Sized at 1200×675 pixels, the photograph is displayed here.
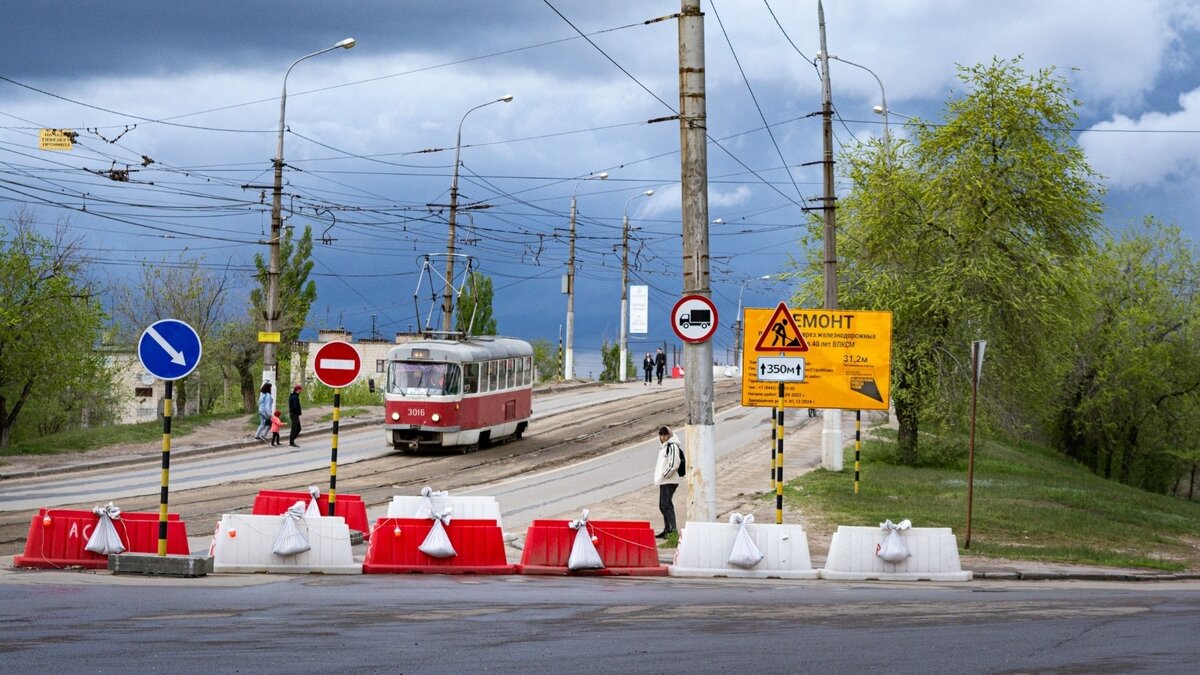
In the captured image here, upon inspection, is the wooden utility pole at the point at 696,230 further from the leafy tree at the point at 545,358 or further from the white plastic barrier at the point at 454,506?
the leafy tree at the point at 545,358

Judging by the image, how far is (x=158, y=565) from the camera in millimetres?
14477

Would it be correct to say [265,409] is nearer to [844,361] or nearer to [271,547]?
[844,361]

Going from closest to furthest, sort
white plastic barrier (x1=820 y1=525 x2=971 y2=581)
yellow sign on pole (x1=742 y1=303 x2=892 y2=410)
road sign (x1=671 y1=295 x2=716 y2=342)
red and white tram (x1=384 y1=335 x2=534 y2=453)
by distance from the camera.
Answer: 1. white plastic barrier (x1=820 y1=525 x2=971 y2=581)
2. road sign (x1=671 y1=295 x2=716 y2=342)
3. yellow sign on pole (x1=742 y1=303 x2=892 y2=410)
4. red and white tram (x1=384 y1=335 x2=534 y2=453)

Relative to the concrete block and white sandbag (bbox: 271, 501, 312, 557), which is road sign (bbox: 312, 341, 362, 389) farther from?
the concrete block

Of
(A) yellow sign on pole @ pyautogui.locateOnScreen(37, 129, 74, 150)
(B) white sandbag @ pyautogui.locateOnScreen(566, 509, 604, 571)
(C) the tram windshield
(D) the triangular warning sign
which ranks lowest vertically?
(B) white sandbag @ pyautogui.locateOnScreen(566, 509, 604, 571)

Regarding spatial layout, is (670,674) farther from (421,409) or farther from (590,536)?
(421,409)

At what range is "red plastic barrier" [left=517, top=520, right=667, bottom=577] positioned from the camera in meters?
16.6

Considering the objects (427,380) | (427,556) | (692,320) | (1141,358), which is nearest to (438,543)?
(427,556)

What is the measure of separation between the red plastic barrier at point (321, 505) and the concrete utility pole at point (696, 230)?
194 inches

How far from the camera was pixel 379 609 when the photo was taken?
474 inches

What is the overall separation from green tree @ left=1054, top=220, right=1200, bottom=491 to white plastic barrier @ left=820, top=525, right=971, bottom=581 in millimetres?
39117

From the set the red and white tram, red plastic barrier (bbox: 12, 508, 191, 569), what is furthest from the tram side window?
red plastic barrier (bbox: 12, 508, 191, 569)

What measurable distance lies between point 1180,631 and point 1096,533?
1313 cm

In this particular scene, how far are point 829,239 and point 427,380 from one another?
38.7 ft
